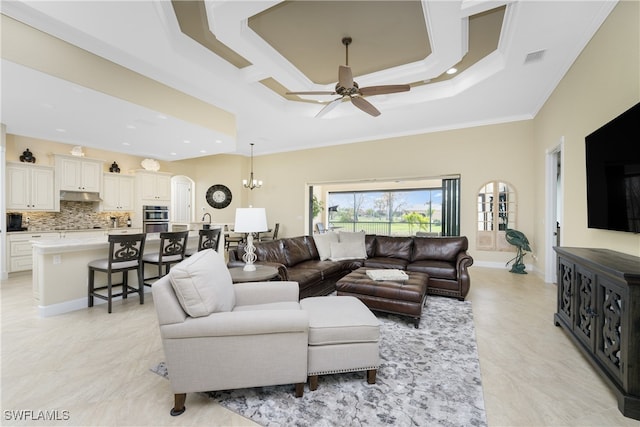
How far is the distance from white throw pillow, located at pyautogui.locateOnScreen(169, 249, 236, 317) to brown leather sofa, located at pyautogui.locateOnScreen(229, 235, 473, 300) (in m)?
1.48

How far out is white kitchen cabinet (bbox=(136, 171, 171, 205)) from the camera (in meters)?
7.49

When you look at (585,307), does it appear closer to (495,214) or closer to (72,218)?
(495,214)

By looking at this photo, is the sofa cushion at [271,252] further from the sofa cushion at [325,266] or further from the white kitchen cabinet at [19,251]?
the white kitchen cabinet at [19,251]

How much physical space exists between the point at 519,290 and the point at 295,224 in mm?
5826

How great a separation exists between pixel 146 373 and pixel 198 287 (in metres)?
1.06

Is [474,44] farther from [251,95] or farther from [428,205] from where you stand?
[428,205]

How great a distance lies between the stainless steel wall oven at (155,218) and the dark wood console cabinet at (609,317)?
8.77 meters

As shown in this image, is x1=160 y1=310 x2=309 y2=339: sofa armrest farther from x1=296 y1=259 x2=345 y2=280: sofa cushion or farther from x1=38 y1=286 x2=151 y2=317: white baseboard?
x1=38 y1=286 x2=151 y2=317: white baseboard

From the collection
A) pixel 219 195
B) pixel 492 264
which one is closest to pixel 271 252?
pixel 492 264

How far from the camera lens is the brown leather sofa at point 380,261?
368cm

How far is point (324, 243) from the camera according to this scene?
4668mm

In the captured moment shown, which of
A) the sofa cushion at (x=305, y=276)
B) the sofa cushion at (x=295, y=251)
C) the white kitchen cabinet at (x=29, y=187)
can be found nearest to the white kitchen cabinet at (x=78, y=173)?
the white kitchen cabinet at (x=29, y=187)

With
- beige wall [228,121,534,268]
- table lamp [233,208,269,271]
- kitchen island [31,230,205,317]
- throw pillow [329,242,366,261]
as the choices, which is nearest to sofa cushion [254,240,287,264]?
table lamp [233,208,269,271]

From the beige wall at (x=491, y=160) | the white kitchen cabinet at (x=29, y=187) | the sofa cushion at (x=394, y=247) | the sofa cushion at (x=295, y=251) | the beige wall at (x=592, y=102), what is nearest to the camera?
the beige wall at (x=592, y=102)
